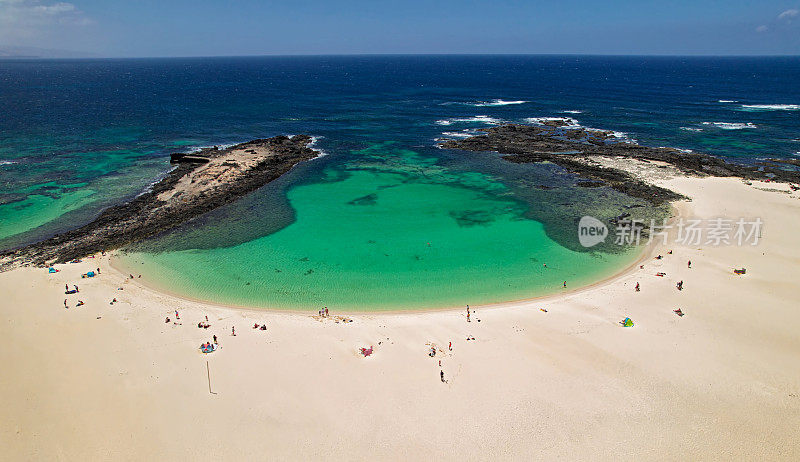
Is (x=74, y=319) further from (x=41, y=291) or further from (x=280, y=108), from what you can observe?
(x=280, y=108)

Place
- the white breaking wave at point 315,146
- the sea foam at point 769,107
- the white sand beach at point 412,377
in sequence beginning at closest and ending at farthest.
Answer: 1. the white sand beach at point 412,377
2. the white breaking wave at point 315,146
3. the sea foam at point 769,107

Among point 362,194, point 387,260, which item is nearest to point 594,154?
point 362,194

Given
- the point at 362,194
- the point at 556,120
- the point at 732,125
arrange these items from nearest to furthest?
the point at 362,194
the point at 732,125
the point at 556,120

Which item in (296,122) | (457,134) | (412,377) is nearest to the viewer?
(412,377)

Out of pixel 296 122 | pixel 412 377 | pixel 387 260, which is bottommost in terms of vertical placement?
pixel 412 377

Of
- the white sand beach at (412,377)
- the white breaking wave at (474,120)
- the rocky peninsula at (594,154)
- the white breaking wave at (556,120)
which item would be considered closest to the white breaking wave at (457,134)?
the rocky peninsula at (594,154)

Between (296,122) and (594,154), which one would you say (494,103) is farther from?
(296,122)

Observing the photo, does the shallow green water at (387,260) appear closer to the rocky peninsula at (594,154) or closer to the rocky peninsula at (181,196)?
the rocky peninsula at (181,196)
